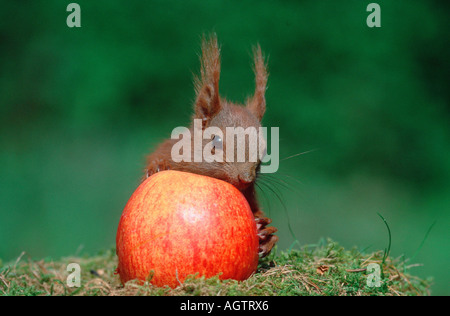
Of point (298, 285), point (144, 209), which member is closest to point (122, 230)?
point (144, 209)

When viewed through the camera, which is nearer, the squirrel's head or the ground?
the ground

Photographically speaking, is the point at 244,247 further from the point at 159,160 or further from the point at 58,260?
the point at 58,260

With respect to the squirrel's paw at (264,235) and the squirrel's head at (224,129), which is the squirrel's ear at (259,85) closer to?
the squirrel's head at (224,129)

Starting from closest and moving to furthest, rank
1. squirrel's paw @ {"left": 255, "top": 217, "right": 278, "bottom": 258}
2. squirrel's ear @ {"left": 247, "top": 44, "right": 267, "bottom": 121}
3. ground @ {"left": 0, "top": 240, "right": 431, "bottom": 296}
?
1. ground @ {"left": 0, "top": 240, "right": 431, "bottom": 296}
2. squirrel's paw @ {"left": 255, "top": 217, "right": 278, "bottom": 258}
3. squirrel's ear @ {"left": 247, "top": 44, "right": 267, "bottom": 121}

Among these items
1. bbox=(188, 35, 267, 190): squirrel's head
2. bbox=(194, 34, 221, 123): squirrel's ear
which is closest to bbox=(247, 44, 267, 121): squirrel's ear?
bbox=(188, 35, 267, 190): squirrel's head

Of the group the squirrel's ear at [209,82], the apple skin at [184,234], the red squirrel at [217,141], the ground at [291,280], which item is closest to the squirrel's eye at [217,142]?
the red squirrel at [217,141]

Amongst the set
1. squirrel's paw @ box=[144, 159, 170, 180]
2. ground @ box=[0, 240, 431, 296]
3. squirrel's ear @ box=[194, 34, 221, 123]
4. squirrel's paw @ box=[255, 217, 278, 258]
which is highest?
squirrel's ear @ box=[194, 34, 221, 123]

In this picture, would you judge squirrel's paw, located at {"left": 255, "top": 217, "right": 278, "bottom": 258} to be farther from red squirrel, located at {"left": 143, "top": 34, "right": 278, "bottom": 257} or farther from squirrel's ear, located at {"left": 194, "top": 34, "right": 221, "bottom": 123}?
squirrel's ear, located at {"left": 194, "top": 34, "right": 221, "bottom": 123}
